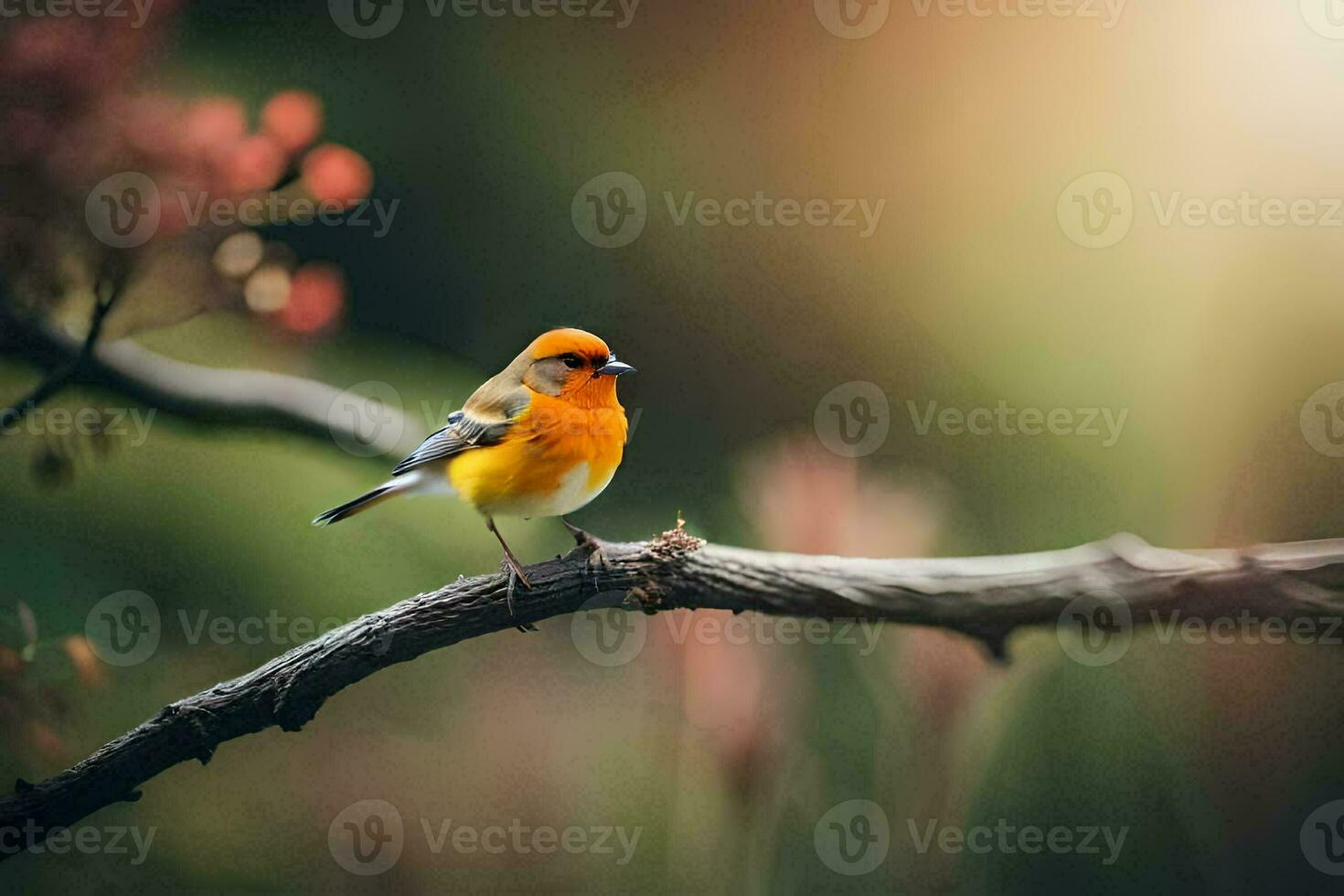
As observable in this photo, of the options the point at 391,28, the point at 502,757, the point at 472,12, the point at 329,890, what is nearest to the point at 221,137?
the point at 391,28

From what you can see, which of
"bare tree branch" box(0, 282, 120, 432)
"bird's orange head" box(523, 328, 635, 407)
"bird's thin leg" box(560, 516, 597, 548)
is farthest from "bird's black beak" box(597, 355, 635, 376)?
"bare tree branch" box(0, 282, 120, 432)

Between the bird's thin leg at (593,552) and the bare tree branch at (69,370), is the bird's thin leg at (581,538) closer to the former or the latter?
the bird's thin leg at (593,552)

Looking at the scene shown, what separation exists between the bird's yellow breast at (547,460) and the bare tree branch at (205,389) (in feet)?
0.74

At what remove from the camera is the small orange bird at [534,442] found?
67.9 inches

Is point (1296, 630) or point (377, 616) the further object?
point (1296, 630)

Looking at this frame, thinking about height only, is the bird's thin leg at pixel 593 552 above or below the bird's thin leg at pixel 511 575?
above

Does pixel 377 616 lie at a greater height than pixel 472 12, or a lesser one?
lesser

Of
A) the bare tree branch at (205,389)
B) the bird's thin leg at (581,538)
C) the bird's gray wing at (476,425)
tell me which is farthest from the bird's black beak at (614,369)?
the bare tree branch at (205,389)

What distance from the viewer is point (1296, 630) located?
6.42ft

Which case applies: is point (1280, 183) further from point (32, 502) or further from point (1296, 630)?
point (32, 502)

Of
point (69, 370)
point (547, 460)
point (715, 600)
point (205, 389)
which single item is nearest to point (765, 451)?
point (715, 600)

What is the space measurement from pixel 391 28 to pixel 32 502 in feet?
3.24

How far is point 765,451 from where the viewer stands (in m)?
1.96

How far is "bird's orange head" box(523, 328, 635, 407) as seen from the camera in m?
1.76
